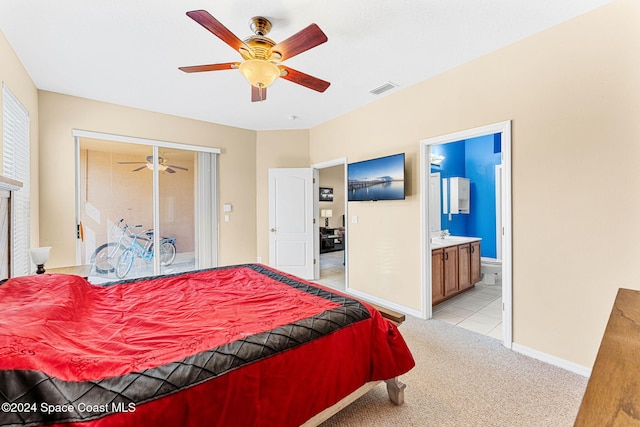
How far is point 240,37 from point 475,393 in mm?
3353

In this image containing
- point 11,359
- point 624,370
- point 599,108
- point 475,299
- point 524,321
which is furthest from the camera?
point 475,299

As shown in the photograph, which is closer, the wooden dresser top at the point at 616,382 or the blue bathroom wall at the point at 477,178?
the wooden dresser top at the point at 616,382

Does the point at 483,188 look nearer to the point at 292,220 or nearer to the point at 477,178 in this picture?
the point at 477,178

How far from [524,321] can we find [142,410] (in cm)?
286

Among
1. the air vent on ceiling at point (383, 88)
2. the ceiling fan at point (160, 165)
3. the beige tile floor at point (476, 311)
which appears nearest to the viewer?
the beige tile floor at point (476, 311)

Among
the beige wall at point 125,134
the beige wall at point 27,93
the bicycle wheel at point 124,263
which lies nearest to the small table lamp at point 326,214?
the beige wall at point 125,134

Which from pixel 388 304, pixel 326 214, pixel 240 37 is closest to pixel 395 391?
pixel 388 304

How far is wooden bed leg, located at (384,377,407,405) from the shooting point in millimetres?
1839

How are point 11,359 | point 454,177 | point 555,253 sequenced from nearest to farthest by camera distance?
point 11,359, point 555,253, point 454,177

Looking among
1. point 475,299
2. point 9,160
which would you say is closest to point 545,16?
point 475,299

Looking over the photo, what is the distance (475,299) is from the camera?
3873 mm

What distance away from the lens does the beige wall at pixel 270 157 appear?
5.06 m

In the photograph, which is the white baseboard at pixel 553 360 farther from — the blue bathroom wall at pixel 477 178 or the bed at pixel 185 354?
the blue bathroom wall at pixel 477 178

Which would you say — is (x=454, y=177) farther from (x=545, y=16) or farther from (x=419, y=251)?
(x=545, y=16)
